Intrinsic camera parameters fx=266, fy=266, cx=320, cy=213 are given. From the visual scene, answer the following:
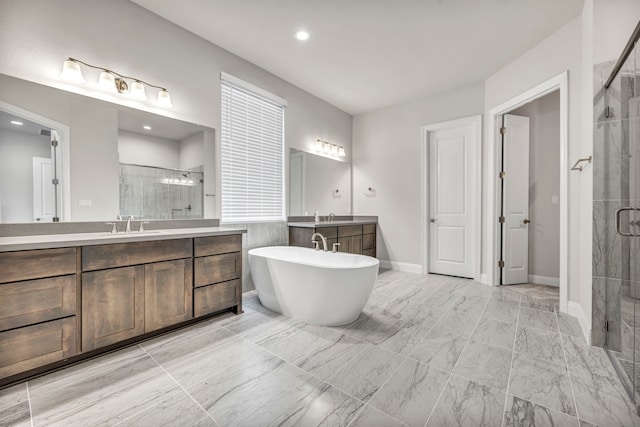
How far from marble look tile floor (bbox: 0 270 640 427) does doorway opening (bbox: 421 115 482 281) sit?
1587 mm

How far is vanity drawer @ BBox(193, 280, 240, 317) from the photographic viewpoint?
2252 millimetres

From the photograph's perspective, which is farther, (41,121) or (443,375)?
(41,121)

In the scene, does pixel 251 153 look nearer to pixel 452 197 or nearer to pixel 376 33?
pixel 376 33

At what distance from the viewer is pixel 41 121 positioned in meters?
1.87

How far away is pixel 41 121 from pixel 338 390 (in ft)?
8.73

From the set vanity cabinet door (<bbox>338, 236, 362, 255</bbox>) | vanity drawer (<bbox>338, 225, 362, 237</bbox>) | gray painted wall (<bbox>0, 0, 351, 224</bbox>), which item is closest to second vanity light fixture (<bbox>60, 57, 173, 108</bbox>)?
gray painted wall (<bbox>0, 0, 351, 224</bbox>)

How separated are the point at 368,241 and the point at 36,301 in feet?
12.5

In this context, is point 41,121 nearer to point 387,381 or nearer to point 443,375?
point 387,381

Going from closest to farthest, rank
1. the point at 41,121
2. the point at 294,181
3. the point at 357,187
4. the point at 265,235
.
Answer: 1. the point at 41,121
2. the point at 265,235
3. the point at 294,181
4. the point at 357,187

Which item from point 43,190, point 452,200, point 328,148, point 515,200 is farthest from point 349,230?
point 43,190

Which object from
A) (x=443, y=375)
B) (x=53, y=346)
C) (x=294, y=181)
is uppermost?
(x=294, y=181)

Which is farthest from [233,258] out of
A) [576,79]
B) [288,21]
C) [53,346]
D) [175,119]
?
[576,79]

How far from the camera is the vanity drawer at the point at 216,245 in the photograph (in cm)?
227

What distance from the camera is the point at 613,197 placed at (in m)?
1.81
